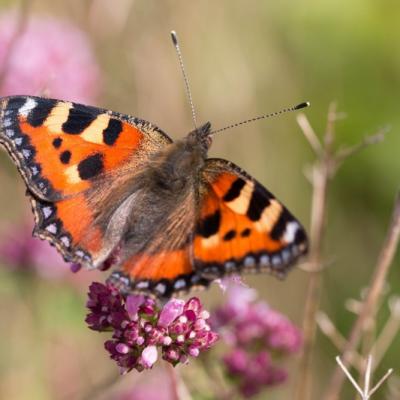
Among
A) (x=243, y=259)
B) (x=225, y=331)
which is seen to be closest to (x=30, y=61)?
(x=225, y=331)

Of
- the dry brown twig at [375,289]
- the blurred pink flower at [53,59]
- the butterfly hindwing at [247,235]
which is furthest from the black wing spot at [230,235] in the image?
the blurred pink flower at [53,59]

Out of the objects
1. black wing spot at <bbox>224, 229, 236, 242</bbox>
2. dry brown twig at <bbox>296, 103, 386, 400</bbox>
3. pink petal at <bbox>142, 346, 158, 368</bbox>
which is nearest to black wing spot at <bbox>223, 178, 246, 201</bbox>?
black wing spot at <bbox>224, 229, 236, 242</bbox>

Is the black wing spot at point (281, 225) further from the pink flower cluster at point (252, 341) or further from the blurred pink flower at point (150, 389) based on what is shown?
the blurred pink flower at point (150, 389)

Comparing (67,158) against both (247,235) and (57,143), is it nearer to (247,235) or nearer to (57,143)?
(57,143)

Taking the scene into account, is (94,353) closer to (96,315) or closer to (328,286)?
(328,286)

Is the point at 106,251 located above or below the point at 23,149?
below

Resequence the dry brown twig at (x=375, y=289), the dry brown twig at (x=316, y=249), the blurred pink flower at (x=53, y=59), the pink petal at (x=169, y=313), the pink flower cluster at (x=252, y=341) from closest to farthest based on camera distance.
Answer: the pink petal at (x=169, y=313), the dry brown twig at (x=375, y=289), the dry brown twig at (x=316, y=249), the pink flower cluster at (x=252, y=341), the blurred pink flower at (x=53, y=59)

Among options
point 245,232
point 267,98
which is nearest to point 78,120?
point 245,232
